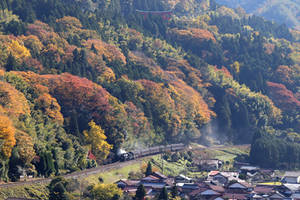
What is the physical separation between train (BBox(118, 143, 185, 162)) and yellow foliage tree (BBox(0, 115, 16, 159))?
26801mm

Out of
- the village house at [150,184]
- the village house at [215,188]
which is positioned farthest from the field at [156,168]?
the village house at [215,188]

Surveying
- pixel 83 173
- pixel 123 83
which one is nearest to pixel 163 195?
pixel 83 173

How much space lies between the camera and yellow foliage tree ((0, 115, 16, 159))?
258 ft

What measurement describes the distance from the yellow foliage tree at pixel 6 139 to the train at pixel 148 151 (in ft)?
87.9

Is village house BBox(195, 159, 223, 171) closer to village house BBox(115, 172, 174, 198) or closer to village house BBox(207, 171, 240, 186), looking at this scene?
village house BBox(207, 171, 240, 186)

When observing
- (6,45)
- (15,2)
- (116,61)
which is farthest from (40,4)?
(6,45)

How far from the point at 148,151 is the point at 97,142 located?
1147 centimetres

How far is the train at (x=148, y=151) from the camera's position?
104981mm

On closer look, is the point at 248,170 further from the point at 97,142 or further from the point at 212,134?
the point at 97,142

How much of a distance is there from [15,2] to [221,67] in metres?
52.9

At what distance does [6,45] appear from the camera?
114875mm

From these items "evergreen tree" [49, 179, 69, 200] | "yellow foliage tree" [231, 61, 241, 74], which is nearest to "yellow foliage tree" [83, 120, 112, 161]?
"evergreen tree" [49, 179, 69, 200]

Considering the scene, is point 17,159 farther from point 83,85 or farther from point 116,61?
point 116,61

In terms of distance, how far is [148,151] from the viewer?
111312 millimetres
